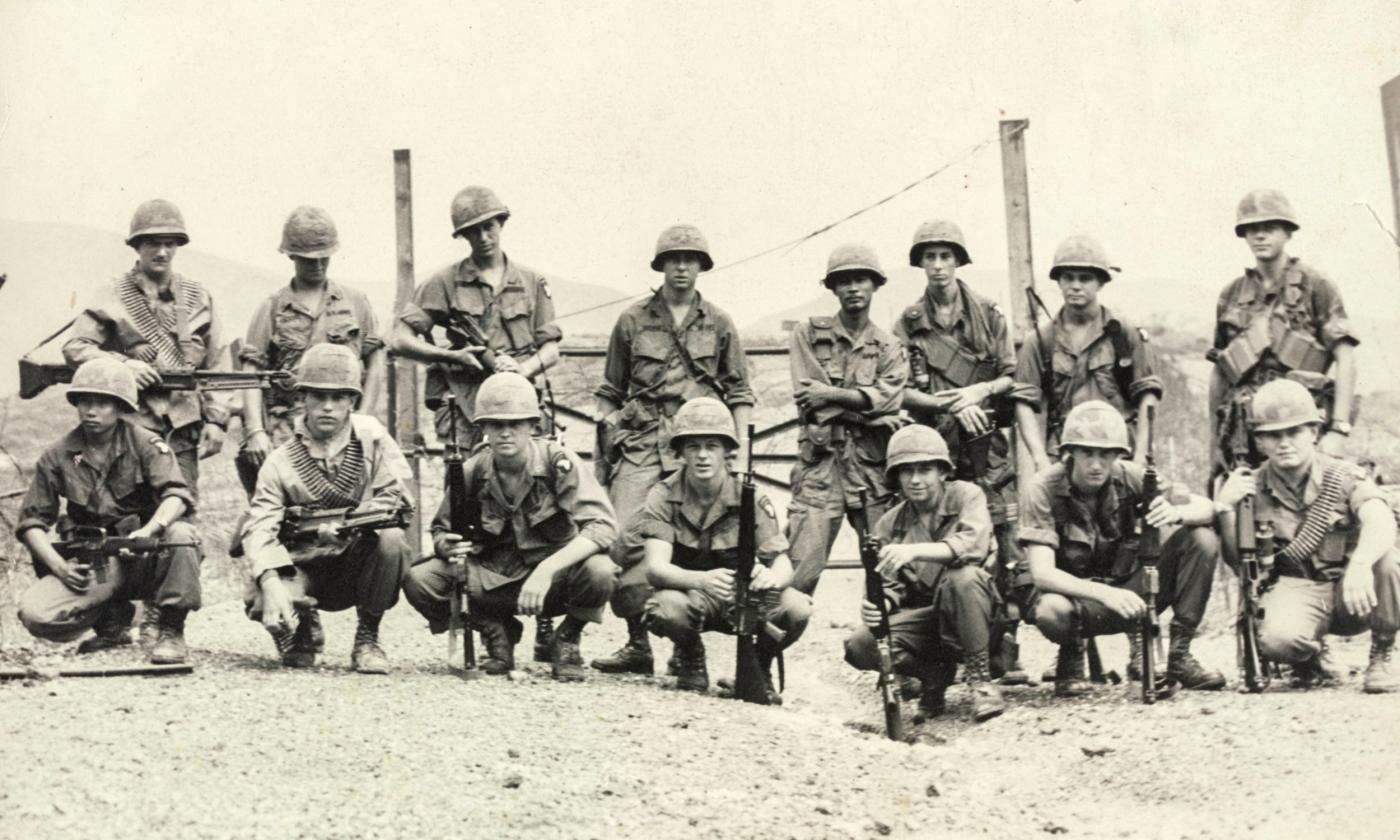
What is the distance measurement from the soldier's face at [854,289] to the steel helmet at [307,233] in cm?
303

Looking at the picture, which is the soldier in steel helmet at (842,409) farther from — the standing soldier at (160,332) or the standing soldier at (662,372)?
the standing soldier at (160,332)

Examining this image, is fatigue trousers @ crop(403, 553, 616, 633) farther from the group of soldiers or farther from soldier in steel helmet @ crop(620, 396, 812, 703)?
soldier in steel helmet @ crop(620, 396, 812, 703)

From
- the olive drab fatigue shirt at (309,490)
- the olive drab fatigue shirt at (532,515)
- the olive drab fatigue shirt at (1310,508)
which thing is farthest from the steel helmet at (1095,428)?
the olive drab fatigue shirt at (309,490)

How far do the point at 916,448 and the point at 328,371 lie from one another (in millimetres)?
3103

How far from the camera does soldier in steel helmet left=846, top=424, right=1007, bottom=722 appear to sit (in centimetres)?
812

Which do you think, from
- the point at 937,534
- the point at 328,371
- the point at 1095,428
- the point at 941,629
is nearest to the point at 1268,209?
the point at 1095,428

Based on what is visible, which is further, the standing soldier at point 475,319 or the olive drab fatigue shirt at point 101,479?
the standing soldier at point 475,319

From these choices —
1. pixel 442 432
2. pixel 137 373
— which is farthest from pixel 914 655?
pixel 137 373

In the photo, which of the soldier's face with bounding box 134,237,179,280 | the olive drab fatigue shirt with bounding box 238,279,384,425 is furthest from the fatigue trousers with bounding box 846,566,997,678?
the soldier's face with bounding box 134,237,179,280

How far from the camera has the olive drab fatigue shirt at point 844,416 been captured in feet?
30.2

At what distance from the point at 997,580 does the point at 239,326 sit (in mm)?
9891

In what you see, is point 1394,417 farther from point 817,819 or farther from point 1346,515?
point 817,819

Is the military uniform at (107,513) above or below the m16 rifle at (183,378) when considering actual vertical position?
below

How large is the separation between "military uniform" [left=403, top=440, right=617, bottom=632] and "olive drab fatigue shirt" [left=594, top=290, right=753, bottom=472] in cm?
94
